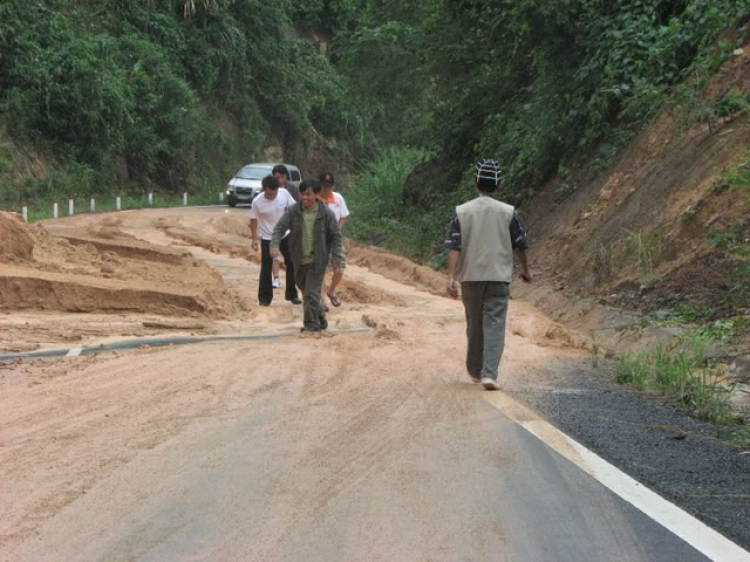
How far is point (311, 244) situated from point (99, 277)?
3.49 m

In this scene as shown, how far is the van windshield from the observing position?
42.9 m

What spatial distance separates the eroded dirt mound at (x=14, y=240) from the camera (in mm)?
15180

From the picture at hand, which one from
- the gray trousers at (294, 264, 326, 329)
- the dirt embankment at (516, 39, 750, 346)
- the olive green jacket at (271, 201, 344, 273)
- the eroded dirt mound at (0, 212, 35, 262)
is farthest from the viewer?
the eroded dirt mound at (0, 212, 35, 262)

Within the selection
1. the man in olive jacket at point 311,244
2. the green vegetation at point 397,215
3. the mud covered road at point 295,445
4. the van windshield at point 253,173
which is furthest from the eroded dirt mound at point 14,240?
the van windshield at point 253,173

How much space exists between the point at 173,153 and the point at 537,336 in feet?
137

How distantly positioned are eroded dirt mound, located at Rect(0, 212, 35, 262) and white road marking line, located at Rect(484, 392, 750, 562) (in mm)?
8708

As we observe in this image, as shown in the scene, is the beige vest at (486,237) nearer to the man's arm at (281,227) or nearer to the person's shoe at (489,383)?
the person's shoe at (489,383)

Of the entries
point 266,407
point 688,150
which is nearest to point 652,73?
point 688,150

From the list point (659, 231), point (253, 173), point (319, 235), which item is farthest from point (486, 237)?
point (253, 173)

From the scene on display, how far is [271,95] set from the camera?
63.2 m

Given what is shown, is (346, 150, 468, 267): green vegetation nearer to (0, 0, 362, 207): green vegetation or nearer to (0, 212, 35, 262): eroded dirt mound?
(0, 212, 35, 262): eroded dirt mound

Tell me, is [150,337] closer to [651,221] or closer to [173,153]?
[651,221]

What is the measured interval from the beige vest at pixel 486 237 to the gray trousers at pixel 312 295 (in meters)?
3.25

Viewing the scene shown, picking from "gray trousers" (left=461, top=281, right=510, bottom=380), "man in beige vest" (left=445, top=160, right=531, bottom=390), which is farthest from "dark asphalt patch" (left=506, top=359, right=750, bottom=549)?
"man in beige vest" (left=445, top=160, right=531, bottom=390)
